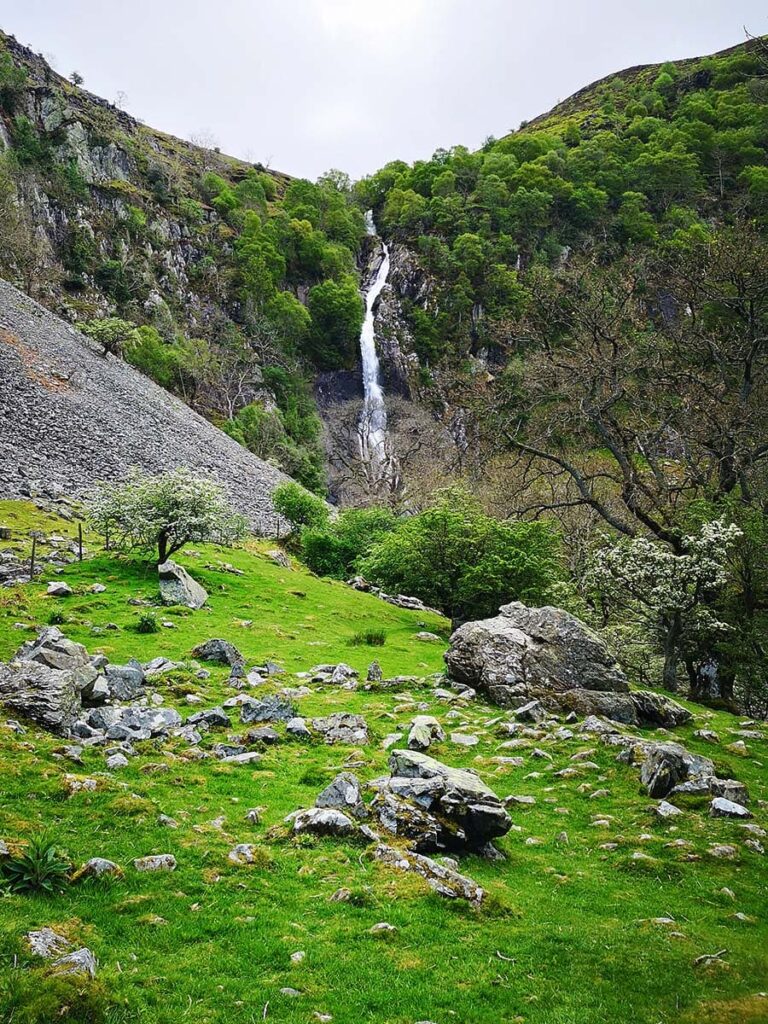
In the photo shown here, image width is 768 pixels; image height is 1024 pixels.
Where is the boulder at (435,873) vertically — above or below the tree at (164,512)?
below

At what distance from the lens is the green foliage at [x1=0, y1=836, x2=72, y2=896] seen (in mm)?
5891

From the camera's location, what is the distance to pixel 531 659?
15.8m

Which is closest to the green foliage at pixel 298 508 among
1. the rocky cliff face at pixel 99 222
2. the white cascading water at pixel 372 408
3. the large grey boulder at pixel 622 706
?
the large grey boulder at pixel 622 706

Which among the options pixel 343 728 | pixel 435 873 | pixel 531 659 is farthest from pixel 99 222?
pixel 435 873

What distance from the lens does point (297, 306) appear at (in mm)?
91375

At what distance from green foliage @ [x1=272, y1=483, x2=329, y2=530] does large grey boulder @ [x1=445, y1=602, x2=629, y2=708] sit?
27435mm

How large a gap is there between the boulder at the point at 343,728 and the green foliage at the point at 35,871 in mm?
6152

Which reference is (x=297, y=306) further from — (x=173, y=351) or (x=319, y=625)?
(x=319, y=625)

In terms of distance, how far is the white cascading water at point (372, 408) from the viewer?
277 ft

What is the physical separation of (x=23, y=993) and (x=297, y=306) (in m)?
94.1

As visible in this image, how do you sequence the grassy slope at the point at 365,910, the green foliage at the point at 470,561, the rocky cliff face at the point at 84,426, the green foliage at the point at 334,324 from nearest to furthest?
the grassy slope at the point at 365,910 → the green foliage at the point at 470,561 → the rocky cliff face at the point at 84,426 → the green foliage at the point at 334,324

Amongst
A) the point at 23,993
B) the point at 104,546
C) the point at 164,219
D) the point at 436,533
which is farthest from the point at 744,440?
the point at 164,219

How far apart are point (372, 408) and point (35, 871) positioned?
87260 millimetres

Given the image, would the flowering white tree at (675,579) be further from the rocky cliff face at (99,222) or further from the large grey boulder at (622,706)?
the rocky cliff face at (99,222)
